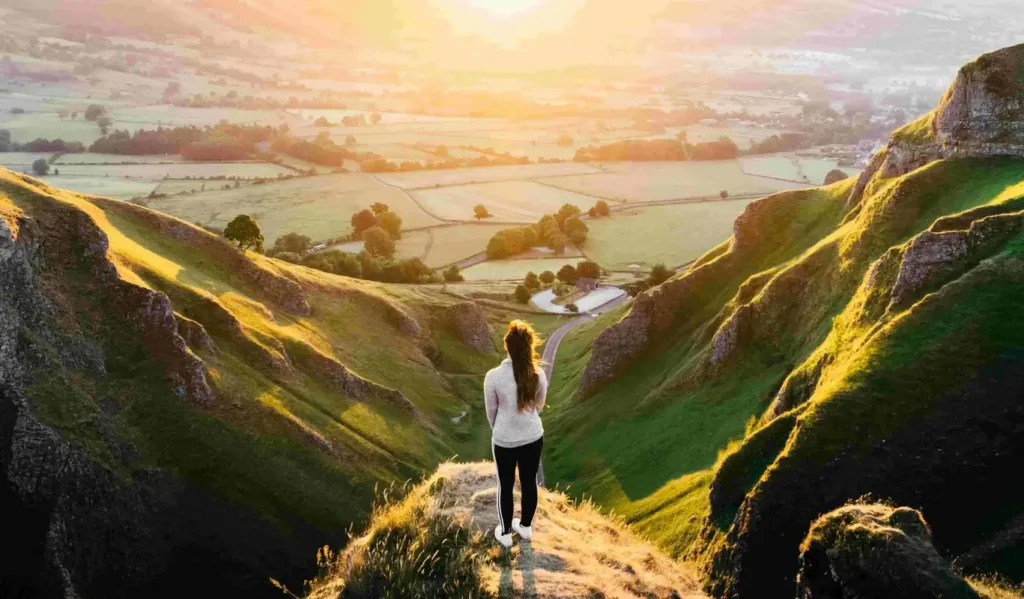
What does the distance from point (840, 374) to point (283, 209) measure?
16924cm

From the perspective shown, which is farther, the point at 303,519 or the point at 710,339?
the point at 710,339

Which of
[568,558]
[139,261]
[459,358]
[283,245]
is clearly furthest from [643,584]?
[283,245]

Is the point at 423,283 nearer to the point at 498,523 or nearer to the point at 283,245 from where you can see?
the point at 283,245

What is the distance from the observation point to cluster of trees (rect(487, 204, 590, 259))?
6678 inches

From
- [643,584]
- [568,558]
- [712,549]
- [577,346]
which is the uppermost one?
[568,558]

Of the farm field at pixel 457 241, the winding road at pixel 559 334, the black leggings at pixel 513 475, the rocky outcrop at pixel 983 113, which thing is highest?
the rocky outcrop at pixel 983 113

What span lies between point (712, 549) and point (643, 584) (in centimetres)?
1831

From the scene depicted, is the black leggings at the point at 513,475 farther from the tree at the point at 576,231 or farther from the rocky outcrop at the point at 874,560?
the tree at the point at 576,231

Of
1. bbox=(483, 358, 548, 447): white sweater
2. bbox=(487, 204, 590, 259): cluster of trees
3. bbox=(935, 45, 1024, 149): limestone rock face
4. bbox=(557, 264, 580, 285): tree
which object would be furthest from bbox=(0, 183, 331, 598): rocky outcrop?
bbox=(487, 204, 590, 259): cluster of trees

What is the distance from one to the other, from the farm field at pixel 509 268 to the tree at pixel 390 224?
972 inches

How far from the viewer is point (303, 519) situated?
174 feet

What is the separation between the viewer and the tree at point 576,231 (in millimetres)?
177375

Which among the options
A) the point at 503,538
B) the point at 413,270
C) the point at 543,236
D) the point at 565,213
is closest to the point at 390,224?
the point at 413,270

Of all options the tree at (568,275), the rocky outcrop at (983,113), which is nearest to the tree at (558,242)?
the tree at (568,275)
